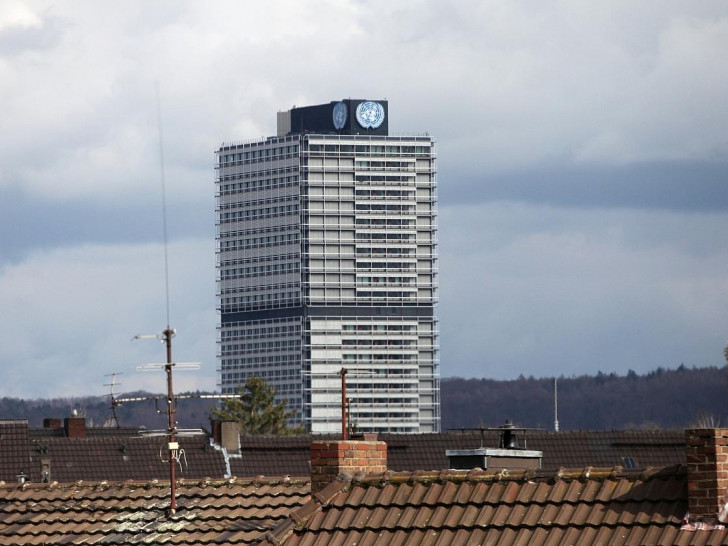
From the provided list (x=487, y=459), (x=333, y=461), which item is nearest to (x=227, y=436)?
(x=487, y=459)

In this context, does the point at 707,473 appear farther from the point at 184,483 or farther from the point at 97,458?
the point at 97,458

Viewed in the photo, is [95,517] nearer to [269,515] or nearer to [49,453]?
[269,515]

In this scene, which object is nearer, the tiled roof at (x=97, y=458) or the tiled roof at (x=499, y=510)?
the tiled roof at (x=499, y=510)

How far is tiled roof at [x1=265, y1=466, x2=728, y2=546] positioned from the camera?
2205 centimetres

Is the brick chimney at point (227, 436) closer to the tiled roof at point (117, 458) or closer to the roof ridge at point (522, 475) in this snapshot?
the tiled roof at point (117, 458)

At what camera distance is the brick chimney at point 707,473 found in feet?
Result: 70.0

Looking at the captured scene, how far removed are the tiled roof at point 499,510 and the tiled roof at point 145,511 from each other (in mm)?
2959

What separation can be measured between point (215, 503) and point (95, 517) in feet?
6.94

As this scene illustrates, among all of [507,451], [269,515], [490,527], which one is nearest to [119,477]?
[507,451]

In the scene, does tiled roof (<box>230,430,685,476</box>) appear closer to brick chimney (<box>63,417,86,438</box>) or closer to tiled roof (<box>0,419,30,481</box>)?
tiled roof (<box>0,419,30,481</box>)

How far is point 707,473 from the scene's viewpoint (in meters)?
21.5

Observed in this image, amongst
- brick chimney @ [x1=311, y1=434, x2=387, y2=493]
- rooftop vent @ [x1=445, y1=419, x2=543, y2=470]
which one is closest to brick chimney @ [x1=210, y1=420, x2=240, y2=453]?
rooftop vent @ [x1=445, y1=419, x2=543, y2=470]

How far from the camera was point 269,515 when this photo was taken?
28734 millimetres

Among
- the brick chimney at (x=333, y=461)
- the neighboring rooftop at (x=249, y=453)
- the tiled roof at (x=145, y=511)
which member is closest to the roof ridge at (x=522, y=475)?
the brick chimney at (x=333, y=461)
